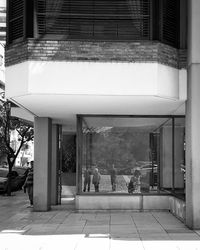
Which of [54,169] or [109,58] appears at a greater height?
[109,58]

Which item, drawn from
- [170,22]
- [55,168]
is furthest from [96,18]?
[55,168]

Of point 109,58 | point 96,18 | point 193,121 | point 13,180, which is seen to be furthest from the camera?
point 13,180

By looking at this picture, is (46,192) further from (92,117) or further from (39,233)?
(39,233)

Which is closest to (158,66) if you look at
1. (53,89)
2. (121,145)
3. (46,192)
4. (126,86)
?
(126,86)

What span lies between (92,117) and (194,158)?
184 inches

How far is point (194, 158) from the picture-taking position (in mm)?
→ 11164

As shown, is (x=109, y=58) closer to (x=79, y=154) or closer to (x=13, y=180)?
(x=79, y=154)

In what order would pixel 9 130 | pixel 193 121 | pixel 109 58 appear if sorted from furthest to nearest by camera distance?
1. pixel 9 130
2. pixel 193 121
3. pixel 109 58

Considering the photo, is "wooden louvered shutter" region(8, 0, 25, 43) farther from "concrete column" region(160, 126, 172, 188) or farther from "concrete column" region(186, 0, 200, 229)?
"concrete column" region(160, 126, 172, 188)

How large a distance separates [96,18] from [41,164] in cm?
568

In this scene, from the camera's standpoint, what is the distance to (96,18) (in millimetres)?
11680

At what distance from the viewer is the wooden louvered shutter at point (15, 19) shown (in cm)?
1170

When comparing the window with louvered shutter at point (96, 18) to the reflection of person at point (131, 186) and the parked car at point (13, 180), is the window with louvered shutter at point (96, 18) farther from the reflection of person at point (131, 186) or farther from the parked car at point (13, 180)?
the parked car at point (13, 180)

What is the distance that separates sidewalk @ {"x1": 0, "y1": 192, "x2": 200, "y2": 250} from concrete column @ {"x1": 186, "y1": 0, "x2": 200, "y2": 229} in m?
0.57
